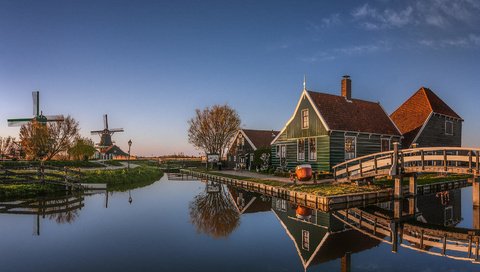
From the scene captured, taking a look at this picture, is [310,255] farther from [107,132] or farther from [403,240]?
[107,132]

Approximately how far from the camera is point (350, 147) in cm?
2650

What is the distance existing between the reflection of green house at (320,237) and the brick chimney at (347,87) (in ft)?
57.1

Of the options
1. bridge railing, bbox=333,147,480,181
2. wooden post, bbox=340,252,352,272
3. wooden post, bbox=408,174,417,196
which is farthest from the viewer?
wooden post, bbox=408,174,417,196

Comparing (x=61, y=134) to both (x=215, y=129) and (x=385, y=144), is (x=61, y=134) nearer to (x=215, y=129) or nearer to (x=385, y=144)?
(x=215, y=129)

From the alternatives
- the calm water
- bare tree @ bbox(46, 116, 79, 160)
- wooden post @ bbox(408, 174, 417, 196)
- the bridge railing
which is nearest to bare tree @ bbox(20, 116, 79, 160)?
bare tree @ bbox(46, 116, 79, 160)

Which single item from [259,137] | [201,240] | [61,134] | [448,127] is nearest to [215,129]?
[259,137]

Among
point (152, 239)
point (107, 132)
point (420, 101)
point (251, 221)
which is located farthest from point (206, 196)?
point (107, 132)

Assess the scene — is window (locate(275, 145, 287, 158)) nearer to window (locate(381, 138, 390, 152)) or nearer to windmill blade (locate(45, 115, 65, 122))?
window (locate(381, 138, 390, 152))

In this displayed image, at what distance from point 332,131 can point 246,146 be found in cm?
1972

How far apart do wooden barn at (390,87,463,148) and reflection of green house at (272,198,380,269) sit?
19.9m

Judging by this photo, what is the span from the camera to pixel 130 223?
14.1 m

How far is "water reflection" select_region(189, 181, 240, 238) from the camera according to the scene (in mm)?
12898

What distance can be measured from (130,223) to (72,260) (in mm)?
4747

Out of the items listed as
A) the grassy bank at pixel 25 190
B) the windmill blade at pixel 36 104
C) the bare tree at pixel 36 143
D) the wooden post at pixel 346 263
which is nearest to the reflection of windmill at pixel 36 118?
the windmill blade at pixel 36 104
